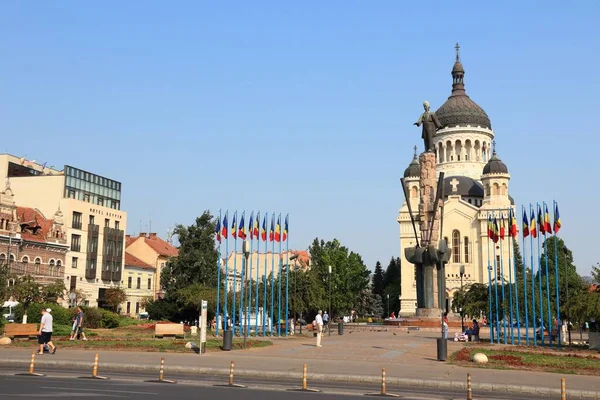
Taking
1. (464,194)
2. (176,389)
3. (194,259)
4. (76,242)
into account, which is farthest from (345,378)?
(464,194)

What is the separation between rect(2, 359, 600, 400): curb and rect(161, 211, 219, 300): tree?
43.3 meters

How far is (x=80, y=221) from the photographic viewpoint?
77.9m

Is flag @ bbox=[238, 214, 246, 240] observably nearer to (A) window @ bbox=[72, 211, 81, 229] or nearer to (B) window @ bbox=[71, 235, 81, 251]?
(B) window @ bbox=[71, 235, 81, 251]

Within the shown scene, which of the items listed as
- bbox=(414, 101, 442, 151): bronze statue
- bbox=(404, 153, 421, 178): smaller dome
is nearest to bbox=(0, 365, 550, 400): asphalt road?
bbox=(414, 101, 442, 151): bronze statue

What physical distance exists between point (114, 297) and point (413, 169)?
5343cm

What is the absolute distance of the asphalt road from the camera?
15.0 metres

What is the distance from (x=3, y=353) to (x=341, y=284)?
76.5 meters

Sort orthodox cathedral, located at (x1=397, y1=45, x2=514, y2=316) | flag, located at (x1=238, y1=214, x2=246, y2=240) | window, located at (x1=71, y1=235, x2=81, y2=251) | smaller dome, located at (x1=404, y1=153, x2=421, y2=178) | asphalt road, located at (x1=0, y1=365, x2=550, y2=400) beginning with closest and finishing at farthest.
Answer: asphalt road, located at (x1=0, y1=365, x2=550, y2=400) < flag, located at (x1=238, y1=214, x2=246, y2=240) < window, located at (x1=71, y1=235, x2=81, y2=251) < orthodox cathedral, located at (x1=397, y1=45, x2=514, y2=316) < smaller dome, located at (x1=404, y1=153, x2=421, y2=178)

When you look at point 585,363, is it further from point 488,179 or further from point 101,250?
point 488,179

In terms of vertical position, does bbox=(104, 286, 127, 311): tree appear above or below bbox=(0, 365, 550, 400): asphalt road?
above

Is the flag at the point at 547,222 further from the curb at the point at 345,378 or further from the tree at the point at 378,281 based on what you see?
the tree at the point at 378,281

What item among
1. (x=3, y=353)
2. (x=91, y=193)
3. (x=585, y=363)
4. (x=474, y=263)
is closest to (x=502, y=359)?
(x=585, y=363)

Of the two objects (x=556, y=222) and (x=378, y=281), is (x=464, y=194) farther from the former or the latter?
(x=556, y=222)

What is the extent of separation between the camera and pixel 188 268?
6656cm
